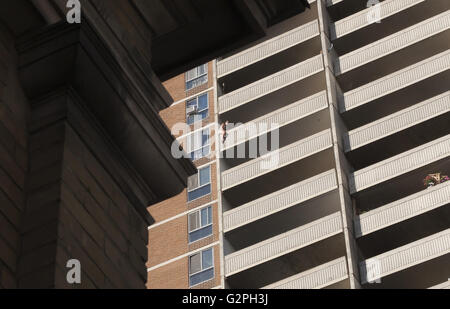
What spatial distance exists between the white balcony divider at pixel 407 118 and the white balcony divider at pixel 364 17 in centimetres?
568

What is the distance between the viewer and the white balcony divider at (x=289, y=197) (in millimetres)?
46625

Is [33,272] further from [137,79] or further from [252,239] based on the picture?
[252,239]

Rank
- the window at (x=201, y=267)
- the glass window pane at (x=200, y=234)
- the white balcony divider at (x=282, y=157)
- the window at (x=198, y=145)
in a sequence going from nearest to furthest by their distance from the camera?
the white balcony divider at (x=282, y=157) < the window at (x=201, y=267) < the glass window pane at (x=200, y=234) < the window at (x=198, y=145)

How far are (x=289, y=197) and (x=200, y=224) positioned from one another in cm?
592

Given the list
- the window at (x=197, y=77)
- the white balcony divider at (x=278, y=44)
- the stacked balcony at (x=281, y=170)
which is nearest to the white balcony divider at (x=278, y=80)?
the stacked balcony at (x=281, y=170)

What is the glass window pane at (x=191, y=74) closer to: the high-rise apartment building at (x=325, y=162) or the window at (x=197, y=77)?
the window at (x=197, y=77)

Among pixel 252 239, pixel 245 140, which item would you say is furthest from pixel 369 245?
pixel 245 140

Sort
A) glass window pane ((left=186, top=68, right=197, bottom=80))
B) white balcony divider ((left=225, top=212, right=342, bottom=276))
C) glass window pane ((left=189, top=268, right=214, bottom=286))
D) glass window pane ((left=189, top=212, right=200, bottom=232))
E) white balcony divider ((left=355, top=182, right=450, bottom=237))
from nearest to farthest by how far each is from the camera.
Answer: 1. white balcony divider ((left=355, top=182, right=450, bottom=237))
2. white balcony divider ((left=225, top=212, right=342, bottom=276))
3. glass window pane ((left=189, top=268, right=214, bottom=286))
4. glass window pane ((left=189, top=212, right=200, bottom=232))
5. glass window pane ((left=186, top=68, right=197, bottom=80))

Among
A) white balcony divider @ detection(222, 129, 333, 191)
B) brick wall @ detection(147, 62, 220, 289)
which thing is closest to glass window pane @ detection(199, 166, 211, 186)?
brick wall @ detection(147, 62, 220, 289)

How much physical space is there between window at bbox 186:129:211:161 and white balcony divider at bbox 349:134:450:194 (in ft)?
35.8

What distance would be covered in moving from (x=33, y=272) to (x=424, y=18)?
4338 cm

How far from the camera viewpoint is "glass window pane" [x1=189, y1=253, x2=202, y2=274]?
49.9 meters
